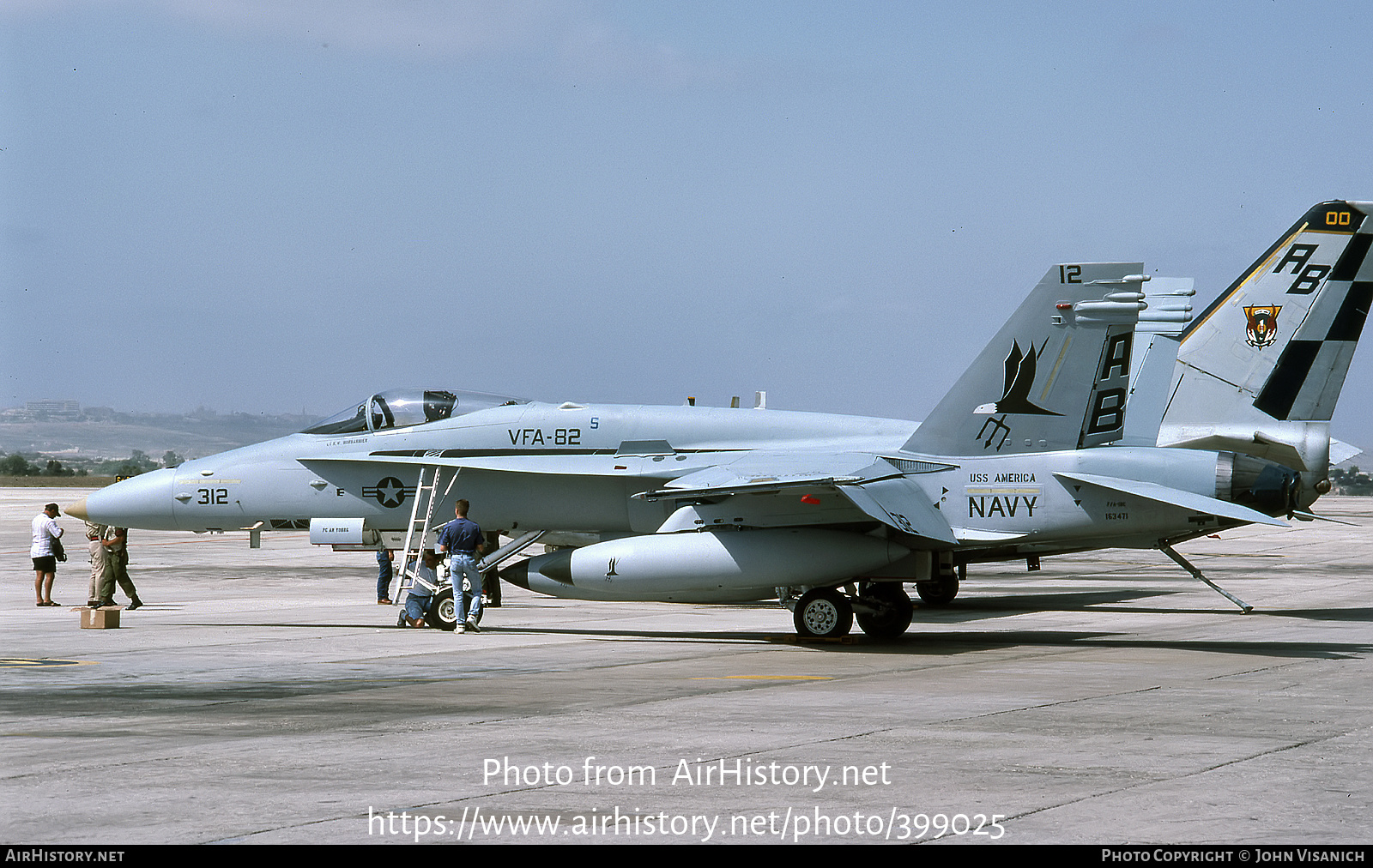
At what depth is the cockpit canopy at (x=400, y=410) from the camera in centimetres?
1819

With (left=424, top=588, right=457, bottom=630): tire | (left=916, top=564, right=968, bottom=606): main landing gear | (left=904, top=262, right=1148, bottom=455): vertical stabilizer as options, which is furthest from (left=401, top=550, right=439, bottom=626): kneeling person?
(left=916, top=564, right=968, bottom=606): main landing gear

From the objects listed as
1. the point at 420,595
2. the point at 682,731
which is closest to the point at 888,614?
the point at 420,595

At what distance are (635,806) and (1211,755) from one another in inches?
146

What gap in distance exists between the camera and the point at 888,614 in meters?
16.5

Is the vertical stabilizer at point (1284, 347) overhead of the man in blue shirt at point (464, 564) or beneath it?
overhead

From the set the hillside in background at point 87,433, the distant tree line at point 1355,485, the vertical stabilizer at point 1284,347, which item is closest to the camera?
the vertical stabilizer at point 1284,347

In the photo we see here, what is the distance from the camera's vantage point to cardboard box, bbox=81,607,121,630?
17.1 m

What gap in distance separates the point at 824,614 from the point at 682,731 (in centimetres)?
711

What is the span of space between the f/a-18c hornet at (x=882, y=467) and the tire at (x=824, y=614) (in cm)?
2

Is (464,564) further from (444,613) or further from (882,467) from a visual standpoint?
(882,467)

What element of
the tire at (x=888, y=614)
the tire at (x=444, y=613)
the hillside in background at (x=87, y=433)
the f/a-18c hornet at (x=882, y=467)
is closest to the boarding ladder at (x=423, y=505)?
the f/a-18c hornet at (x=882, y=467)

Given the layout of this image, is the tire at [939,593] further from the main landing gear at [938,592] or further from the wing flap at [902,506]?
the wing flap at [902,506]
